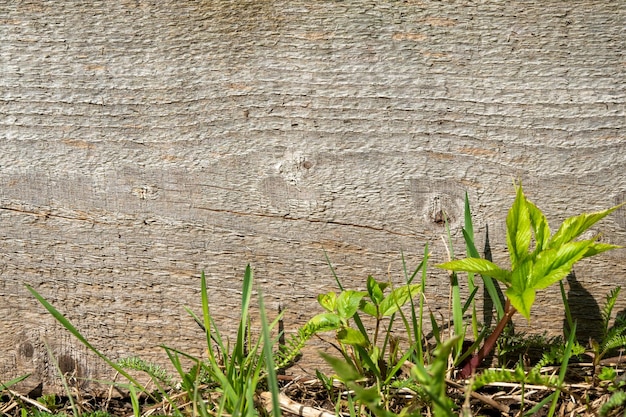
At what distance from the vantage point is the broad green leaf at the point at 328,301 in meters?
1.50

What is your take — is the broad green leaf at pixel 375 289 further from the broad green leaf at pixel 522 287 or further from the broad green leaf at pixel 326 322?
the broad green leaf at pixel 522 287

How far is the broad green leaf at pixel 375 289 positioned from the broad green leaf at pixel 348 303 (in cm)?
2

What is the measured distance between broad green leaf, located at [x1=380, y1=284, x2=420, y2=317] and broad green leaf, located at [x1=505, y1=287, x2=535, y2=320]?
229 mm

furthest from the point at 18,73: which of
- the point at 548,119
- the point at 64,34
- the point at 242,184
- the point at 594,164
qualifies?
the point at 594,164

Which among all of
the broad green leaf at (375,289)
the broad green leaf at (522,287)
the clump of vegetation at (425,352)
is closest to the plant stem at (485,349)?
the clump of vegetation at (425,352)

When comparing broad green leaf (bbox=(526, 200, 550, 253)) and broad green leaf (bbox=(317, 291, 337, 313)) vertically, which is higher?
broad green leaf (bbox=(526, 200, 550, 253))

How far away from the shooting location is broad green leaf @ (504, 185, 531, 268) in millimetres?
1403

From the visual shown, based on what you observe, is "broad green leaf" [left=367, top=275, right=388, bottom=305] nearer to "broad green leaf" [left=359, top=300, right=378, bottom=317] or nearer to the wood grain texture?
"broad green leaf" [left=359, top=300, right=378, bottom=317]

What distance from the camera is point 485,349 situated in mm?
1538

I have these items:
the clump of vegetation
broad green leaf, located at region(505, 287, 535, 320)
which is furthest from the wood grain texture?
broad green leaf, located at region(505, 287, 535, 320)

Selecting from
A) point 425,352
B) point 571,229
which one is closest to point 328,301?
point 425,352

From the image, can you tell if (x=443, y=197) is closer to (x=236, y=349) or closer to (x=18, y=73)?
(x=236, y=349)

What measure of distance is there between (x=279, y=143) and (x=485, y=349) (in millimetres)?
688

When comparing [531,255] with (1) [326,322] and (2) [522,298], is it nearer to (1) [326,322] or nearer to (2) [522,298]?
(2) [522,298]
